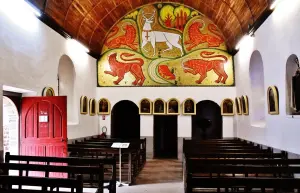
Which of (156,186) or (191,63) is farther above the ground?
(191,63)

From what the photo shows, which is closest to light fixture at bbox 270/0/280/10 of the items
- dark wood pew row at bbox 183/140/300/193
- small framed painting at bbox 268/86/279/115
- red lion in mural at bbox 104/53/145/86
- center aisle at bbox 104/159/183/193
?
small framed painting at bbox 268/86/279/115

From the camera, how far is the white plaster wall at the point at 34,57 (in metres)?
7.10

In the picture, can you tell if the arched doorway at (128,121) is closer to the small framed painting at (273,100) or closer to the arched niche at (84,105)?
the arched niche at (84,105)

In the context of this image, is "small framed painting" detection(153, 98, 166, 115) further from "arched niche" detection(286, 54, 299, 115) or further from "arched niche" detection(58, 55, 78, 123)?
"arched niche" detection(286, 54, 299, 115)

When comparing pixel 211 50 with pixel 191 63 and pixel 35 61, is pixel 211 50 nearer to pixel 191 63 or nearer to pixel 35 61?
pixel 191 63

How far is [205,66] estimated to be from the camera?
14.4 m

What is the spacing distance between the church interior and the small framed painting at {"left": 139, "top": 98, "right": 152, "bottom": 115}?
0.15ft

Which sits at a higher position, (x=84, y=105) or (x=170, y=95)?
(x=170, y=95)

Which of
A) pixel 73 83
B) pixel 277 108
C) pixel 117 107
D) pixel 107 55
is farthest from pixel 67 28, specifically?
pixel 277 108

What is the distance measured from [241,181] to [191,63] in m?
11.1

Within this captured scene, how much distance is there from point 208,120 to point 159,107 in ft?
8.11

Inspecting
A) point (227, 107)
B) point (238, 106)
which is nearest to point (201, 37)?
point (227, 107)

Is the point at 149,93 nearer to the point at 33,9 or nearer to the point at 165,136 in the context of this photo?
the point at 165,136

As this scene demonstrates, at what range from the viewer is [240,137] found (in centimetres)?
1298
